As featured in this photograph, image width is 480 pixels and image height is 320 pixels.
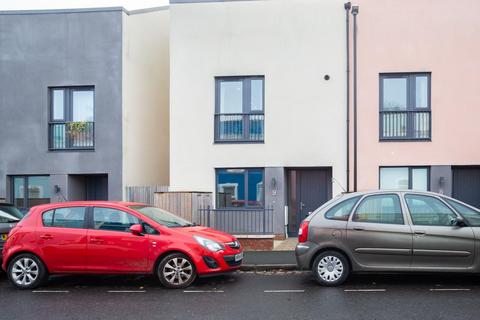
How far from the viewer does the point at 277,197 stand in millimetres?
15742

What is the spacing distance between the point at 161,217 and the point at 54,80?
885cm

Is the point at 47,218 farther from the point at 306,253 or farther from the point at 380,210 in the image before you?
the point at 380,210

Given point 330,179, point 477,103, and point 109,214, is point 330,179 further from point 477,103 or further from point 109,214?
point 109,214

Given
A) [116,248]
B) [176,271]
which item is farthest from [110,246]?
[176,271]

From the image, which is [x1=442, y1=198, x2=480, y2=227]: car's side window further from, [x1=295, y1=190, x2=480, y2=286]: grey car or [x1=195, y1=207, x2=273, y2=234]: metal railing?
[x1=195, y1=207, x2=273, y2=234]: metal railing

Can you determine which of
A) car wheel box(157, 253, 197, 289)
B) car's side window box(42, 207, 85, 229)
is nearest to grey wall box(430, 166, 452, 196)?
car wheel box(157, 253, 197, 289)

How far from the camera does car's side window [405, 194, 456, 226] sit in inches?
347

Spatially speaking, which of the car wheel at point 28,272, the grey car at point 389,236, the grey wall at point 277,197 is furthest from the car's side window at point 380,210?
the grey wall at point 277,197

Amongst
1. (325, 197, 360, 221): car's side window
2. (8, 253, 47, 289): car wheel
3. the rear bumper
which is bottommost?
(8, 253, 47, 289): car wheel

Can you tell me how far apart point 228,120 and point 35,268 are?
814 cm

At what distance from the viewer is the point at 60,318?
723cm

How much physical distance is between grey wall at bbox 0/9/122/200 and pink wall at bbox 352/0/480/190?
7378mm

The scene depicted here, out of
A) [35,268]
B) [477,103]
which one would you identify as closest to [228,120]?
[477,103]

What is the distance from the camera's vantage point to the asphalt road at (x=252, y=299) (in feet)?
24.0
